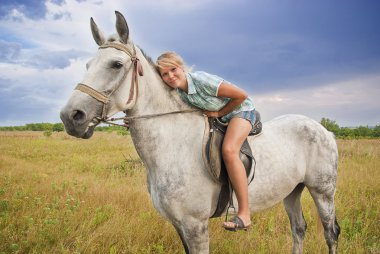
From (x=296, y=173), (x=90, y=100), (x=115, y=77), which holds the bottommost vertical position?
(x=296, y=173)

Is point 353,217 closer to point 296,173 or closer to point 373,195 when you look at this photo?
point 373,195

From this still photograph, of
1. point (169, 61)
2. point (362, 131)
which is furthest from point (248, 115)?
point (362, 131)

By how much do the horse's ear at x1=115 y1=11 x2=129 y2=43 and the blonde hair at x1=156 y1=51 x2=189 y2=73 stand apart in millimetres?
414

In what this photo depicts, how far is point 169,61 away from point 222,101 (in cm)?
71

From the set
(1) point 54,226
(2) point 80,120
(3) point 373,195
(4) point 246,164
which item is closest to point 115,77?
(2) point 80,120

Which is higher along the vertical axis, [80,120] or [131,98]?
[131,98]

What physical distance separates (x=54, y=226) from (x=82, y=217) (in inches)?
22.3

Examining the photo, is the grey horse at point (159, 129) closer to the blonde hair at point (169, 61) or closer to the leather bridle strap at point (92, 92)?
the leather bridle strap at point (92, 92)

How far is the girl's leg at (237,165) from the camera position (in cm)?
280

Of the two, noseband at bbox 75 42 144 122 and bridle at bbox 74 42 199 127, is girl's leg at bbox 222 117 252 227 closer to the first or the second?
bridle at bbox 74 42 199 127

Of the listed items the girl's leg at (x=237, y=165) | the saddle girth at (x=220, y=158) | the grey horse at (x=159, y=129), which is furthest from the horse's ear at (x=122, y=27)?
the girl's leg at (x=237, y=165)

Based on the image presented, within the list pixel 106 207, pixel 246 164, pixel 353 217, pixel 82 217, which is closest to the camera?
pixel 246 164

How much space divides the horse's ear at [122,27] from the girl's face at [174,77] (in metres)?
0.48

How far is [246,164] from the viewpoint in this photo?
10.1ft
